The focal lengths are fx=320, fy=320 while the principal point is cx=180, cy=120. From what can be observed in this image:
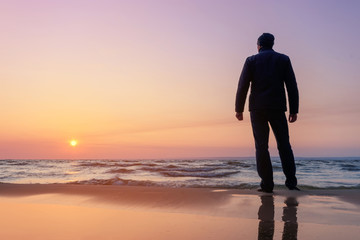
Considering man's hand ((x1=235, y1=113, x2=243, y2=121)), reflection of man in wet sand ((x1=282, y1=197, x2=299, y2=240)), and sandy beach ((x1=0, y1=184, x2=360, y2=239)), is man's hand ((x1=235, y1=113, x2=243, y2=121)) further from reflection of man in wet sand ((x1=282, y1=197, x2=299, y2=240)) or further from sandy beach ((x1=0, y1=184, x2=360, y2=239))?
reflection of man in wet sand ((x1=282, y1=197, x2=299, y2=240))

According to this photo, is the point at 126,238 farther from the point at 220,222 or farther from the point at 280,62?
the point at 280,62

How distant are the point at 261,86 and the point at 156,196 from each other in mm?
2134

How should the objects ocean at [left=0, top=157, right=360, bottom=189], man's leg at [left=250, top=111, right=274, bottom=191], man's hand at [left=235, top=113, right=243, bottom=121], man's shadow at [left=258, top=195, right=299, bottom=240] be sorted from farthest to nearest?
ocean at [left=0, top=157, right=360, bottom=189] → man's hand at [left=235, top=113, right=243, bottom=121] → man's leg at [left=250, top=111, right=274, bottom=191] → man's shadow at [left=258, top=195, right=299, bottom=240]

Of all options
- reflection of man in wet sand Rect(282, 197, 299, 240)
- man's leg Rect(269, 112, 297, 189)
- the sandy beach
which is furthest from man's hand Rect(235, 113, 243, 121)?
reflection of man in wet sand Rect(282, 197, 299, 240)

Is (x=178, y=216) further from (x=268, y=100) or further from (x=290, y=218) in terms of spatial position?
(x=268, y=100)

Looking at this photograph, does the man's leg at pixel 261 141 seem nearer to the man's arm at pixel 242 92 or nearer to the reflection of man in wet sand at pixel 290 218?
the man's arm at pixel 242 92

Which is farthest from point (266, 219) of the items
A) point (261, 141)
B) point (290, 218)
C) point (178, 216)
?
point (261, 141)

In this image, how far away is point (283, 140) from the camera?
4.50 metres

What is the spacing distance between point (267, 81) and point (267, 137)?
0.78 metres

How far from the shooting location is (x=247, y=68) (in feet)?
14.9

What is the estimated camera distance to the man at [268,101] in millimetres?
4414

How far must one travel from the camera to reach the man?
4.41m

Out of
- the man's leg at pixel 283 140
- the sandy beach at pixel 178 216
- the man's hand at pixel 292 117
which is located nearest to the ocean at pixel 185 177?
the man's leg at pixel 283 140

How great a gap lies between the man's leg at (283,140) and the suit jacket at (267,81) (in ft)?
0.48
